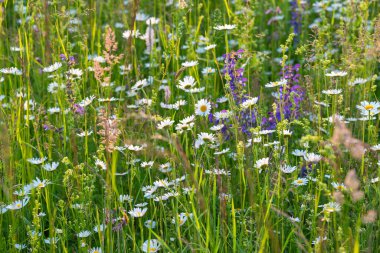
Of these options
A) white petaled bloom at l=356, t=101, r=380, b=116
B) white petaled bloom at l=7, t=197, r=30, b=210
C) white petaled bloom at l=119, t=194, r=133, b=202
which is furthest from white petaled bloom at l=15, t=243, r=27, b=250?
white petaled bloom at l=356, t=101, r=380, b=116

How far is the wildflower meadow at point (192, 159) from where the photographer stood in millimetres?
2131

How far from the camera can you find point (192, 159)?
2.85 meters

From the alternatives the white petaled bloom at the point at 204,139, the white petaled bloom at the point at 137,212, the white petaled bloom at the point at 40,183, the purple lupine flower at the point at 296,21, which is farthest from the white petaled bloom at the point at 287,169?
the purple lupine flower at the point at 296,21

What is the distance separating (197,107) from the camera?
285 centimetres

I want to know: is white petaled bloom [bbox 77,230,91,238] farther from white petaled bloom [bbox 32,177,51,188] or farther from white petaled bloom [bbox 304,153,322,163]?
white petaled bloom [bbox 304,153,322,163]

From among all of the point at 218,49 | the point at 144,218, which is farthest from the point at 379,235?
the point at 218,49

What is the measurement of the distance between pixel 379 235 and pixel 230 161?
3.07ft

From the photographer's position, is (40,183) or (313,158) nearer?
(313,158)

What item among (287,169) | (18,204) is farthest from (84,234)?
(287,169)

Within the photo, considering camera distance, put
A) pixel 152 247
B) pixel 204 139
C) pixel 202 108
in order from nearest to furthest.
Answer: pixel 152 247, pixel 204 139, pixel 202 108

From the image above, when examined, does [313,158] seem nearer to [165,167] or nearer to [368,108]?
[368,108]

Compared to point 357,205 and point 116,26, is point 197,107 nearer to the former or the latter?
point 357,205

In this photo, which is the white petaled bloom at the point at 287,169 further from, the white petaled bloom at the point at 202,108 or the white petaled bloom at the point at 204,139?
the white petaled bloom at the point at 202,108

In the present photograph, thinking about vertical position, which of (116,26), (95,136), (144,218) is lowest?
(144,218)
